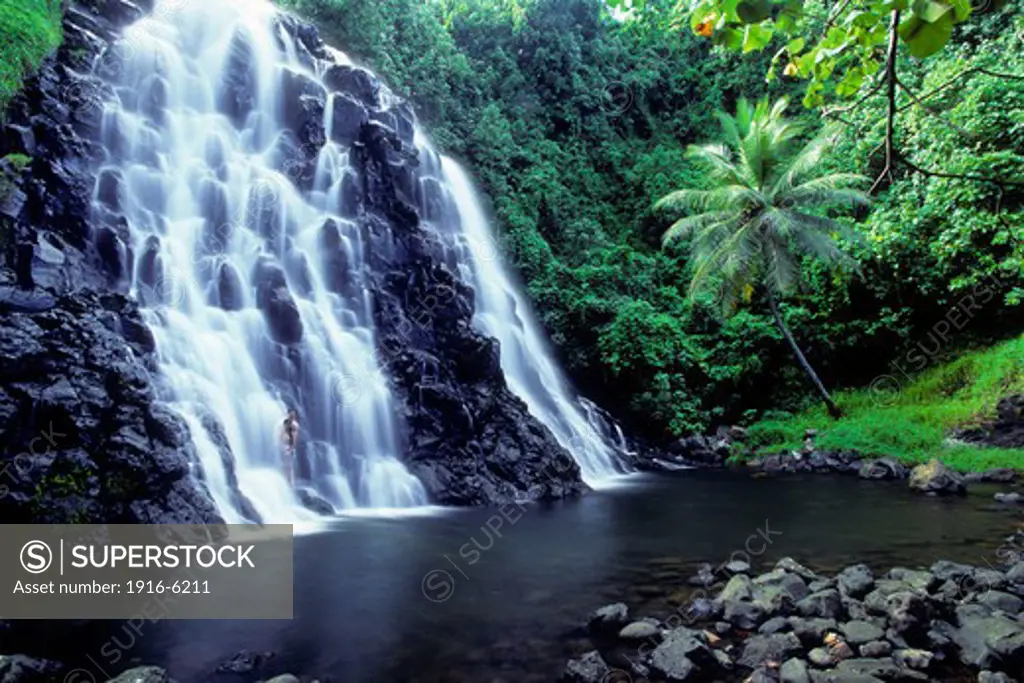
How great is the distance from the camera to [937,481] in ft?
46.0

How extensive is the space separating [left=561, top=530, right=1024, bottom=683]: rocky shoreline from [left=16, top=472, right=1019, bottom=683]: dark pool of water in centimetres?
47

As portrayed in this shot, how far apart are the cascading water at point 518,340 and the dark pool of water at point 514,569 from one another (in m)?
3.38

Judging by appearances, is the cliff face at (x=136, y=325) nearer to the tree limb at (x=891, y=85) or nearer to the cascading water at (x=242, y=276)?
the cascading water at (x=242, y=276)

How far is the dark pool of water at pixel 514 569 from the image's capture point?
5988 mm

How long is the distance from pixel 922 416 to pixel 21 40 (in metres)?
23.5

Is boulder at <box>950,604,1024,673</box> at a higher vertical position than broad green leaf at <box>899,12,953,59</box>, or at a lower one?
lower

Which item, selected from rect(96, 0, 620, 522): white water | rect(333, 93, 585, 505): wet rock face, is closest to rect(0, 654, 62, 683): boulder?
rect(96, 0, 620, 522): white water

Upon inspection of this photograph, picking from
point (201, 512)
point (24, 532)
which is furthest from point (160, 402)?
point (24, 532)

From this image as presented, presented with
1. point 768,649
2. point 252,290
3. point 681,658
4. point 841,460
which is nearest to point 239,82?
point 252,290

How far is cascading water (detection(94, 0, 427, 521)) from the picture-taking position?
11953 millimetres

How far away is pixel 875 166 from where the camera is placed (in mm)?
23641

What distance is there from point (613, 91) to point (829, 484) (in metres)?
22.4

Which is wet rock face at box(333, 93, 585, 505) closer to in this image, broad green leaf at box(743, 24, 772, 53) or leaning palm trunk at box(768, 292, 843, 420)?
leaning palm trunk at box(768, 292, 843, 420)

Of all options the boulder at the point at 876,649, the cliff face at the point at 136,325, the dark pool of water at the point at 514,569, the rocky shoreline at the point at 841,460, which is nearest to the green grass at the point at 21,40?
the cliff face at the point at 136,325
